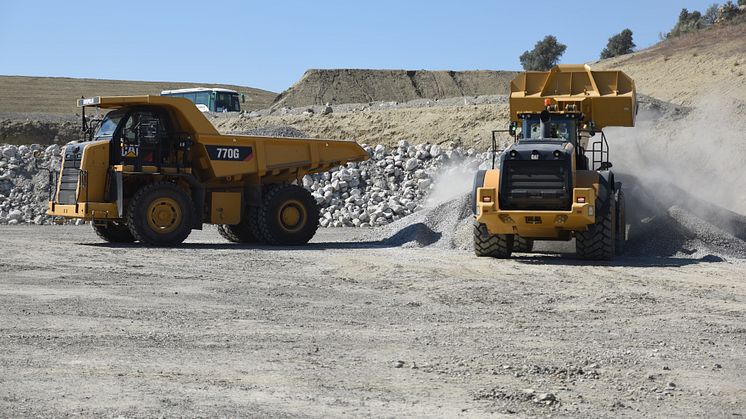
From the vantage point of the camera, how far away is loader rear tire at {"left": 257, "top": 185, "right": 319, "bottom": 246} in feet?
64.6

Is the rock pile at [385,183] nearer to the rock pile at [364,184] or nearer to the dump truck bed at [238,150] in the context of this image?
the rock pile at [364,184]

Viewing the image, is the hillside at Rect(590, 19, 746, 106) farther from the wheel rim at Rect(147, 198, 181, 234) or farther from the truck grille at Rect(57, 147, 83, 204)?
the truck grille at Rect(57, 147, 83, 204)

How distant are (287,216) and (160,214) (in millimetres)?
2560

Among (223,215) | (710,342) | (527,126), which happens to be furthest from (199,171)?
(710,342)

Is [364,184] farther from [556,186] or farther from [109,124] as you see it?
[556,186]

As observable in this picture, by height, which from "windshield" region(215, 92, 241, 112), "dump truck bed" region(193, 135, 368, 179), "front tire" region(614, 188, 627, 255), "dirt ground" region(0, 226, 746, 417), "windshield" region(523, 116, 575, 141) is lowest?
"dirt ground" region(0, 226, 746, 417)

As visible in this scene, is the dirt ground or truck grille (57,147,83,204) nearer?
the dirt ground

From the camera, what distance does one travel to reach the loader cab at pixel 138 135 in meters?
A: 18.4

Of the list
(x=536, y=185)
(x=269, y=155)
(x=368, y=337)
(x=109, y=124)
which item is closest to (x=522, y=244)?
(x=536, y=185)

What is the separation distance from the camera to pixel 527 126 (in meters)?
17.4

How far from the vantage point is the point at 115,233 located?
65.6 ft

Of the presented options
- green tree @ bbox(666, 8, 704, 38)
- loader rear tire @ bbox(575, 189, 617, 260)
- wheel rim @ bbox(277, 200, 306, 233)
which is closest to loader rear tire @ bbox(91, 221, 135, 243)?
wheel rim @ bbox(277, 200, 306, 233)

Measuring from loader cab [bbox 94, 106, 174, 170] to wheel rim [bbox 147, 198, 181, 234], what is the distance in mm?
703

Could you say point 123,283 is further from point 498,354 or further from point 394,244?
point 394,244
